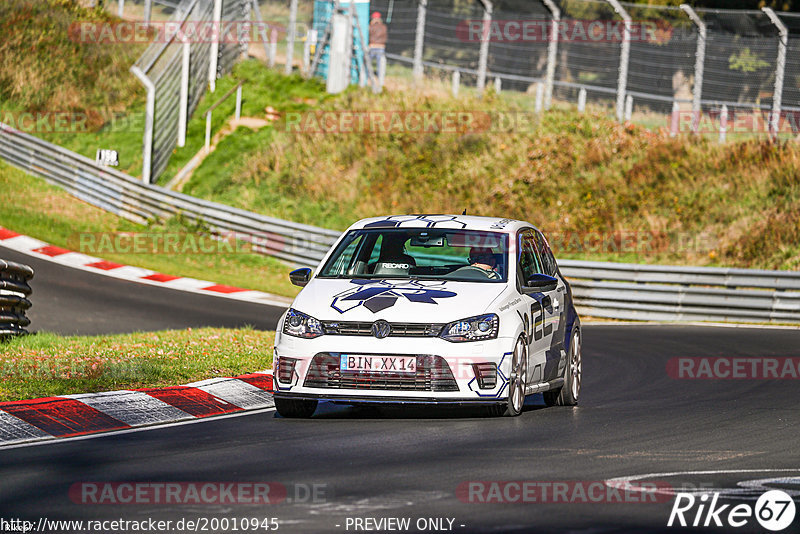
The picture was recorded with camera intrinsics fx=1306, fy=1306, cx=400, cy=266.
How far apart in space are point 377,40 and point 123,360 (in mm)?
26790

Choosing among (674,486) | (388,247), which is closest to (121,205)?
(388,247)

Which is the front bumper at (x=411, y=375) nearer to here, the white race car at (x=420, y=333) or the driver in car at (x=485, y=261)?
the white race car at (x=420, y=333)

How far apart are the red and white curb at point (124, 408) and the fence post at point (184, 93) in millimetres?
23631

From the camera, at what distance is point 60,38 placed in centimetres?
4106

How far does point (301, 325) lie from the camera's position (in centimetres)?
1007

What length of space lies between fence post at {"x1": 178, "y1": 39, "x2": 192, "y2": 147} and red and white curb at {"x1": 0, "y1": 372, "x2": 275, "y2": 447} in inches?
930

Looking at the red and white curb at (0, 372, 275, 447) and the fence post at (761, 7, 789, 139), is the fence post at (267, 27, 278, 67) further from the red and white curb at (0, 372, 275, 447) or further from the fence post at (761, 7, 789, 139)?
the red and white curb at (0, 372, 275, 447)

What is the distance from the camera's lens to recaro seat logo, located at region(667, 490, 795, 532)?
20.8ft

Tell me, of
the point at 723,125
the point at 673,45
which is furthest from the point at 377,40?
the point at 723,125

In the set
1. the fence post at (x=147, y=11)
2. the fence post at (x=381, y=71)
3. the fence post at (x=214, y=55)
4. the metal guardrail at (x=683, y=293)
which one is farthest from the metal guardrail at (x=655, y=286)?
the fence post at (x=147, y=11)

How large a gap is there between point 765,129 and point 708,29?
2.97 meters

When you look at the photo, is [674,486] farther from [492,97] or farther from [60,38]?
[60,38]

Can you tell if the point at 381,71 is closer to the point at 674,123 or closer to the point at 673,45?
the point at 674,123

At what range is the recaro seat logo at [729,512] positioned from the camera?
633 cm
